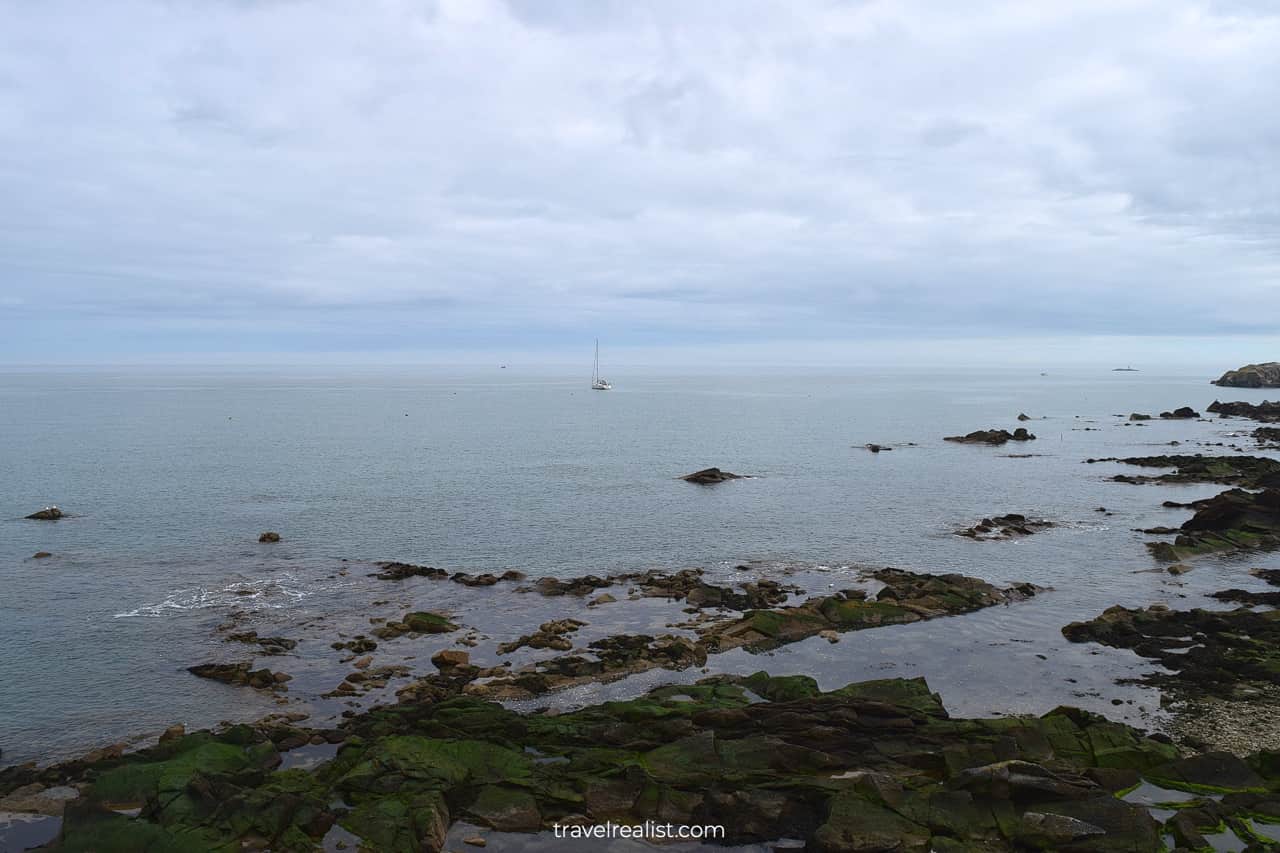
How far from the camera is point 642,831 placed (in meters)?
20.2

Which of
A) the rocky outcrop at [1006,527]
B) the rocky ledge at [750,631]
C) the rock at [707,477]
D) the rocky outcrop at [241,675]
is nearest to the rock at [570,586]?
the rocky ledge at [750,631]

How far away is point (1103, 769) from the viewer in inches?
857

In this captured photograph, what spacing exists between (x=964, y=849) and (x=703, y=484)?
59.5 meters

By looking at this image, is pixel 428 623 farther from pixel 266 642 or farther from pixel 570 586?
pixel 570 586

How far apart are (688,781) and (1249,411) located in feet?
518

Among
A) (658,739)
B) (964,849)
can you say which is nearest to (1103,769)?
(964,849)

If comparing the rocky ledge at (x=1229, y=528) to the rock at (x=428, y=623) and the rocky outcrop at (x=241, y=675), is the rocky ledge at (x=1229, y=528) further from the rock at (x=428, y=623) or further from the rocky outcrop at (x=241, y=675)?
the rocky outcrop at (x=241, y=675)

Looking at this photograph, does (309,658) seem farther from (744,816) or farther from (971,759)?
(971,759)

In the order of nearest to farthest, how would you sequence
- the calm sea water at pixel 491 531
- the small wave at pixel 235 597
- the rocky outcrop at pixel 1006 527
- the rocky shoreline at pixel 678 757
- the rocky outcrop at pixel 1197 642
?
the rocky shoreline at pixel 678 757
the rocky outcrop at pixel 1197 642
the calm sea water at pixel 491 531
the small wave at pixel 235 597
the rocky outcrop at pixel 1006 527

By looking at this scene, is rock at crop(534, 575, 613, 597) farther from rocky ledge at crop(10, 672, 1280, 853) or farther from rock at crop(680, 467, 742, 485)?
rock at crop(680, 467, 742, 485)

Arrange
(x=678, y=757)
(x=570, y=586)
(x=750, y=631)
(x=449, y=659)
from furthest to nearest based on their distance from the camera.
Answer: (x=570, y=586)
(x=750, y=631)
(x=449, y=659)
(x=678, y=757)

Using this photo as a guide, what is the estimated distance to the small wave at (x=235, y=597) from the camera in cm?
3872

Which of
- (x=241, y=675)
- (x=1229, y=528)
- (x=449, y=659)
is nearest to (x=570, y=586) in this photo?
(x=449, y=659)

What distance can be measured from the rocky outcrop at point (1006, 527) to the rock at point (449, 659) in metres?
35.8
